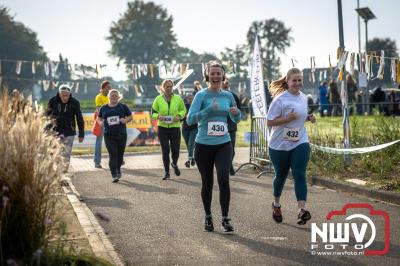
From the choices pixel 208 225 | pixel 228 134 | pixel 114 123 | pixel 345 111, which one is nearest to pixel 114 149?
pixel 114 123

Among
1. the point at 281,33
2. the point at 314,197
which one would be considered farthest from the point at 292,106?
the point at 281,33

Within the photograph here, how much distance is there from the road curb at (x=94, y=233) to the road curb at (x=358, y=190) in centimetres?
416

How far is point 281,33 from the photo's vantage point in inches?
3816

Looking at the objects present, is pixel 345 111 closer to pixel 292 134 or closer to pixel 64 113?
pixel 64 113

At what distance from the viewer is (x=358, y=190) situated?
421 inches

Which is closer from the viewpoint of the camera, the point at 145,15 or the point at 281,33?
the point at 281,33

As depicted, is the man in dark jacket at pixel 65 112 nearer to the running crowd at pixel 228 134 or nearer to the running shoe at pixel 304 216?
the running crowd at pixel 228 134

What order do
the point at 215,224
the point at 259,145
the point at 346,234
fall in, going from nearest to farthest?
1. the point at 346,234
2. the point at 215,224
3. the point at 259,145

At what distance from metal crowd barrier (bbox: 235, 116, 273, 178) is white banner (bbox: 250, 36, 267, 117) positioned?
0.63ft

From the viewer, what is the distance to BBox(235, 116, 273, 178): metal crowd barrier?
47.2 feet

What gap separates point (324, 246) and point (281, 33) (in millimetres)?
92052

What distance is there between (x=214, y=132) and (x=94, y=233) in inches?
67.5

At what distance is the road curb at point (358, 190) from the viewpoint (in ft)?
31.9

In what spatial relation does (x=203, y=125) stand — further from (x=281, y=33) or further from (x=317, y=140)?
(x=281, y=33)
